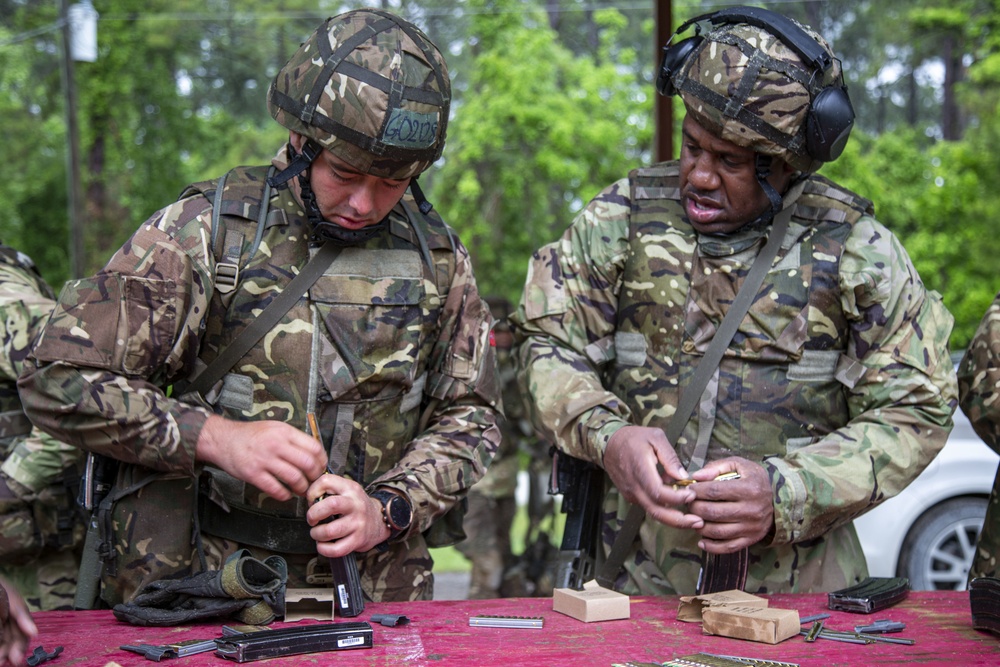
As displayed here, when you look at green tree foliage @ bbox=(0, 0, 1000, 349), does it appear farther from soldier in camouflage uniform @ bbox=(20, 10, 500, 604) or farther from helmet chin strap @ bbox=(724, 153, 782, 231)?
soldier in camouflage uniform @ bbox=(20, 10, 500, 604)

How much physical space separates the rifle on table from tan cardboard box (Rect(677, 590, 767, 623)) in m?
0.63

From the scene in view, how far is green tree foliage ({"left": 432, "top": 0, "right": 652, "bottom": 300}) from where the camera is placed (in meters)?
11.5

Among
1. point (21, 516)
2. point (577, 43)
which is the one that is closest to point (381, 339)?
point (21, 516)

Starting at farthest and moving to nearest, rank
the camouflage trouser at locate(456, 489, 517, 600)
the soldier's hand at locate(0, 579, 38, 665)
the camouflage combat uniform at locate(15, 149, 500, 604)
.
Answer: the camouflage trouser at locate(456, 489, 517, 600) → the camouflage combat uniform at locate(15, 149, 500, 604) → the soldier's hand at locate(0, 579, 38, 665)

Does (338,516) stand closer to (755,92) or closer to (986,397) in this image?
(755,92)

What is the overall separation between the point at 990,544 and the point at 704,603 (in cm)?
112

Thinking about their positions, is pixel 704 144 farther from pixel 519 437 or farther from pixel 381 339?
pixel 519 437

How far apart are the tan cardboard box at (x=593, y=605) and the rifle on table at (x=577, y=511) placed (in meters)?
0.55

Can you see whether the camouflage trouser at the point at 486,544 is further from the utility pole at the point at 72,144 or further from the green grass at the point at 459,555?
the utility pole at the point at 72,144

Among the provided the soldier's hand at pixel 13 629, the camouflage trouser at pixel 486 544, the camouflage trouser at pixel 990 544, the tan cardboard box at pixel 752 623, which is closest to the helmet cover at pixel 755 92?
the camouflage trouser at pixel 990 544

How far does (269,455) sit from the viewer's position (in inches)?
98.5

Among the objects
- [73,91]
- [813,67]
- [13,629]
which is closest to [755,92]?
[813,67]

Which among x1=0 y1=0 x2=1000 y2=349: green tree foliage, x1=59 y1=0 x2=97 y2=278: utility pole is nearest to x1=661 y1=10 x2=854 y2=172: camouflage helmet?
x1=59 y1=0 x2=97 y2=278: utility pole

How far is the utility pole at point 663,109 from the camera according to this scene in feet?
16.8
